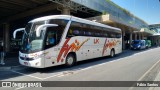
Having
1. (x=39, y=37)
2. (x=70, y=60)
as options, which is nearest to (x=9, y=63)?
(x=70, y=60)

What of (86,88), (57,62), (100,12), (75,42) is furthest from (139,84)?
(100,12)

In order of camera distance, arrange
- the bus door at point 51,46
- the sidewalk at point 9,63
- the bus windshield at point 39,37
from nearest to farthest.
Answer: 1. the bus windshield at point 39,37
2. the bus door at point 51,46
3. the sidewalk at point 9,63

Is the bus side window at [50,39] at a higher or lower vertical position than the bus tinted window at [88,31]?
lower

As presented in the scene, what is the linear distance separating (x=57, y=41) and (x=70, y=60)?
199 cm

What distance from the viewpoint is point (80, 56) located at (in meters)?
13.1

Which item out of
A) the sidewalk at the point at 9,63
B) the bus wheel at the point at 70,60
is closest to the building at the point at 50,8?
the sidewalk at the point at 9,63

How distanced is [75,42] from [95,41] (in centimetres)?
335

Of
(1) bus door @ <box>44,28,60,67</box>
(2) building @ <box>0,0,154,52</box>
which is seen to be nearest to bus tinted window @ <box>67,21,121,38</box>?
(1) bus door @ <box>44,28,60,67</box>

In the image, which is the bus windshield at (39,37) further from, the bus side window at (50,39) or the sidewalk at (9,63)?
the sidewalk at (9,63)

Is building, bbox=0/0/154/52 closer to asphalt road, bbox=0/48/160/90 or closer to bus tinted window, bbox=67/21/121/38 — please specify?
bus tinted window, bbox=67/21/121/38

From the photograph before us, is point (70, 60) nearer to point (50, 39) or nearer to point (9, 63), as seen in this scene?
point (50, 39)

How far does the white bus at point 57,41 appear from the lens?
981 cm

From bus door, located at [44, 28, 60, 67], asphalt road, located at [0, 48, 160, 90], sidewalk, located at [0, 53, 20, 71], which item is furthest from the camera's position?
sidewalk, located at [0, 53, 20, 71]

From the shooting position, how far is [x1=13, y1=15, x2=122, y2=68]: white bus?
981cm
